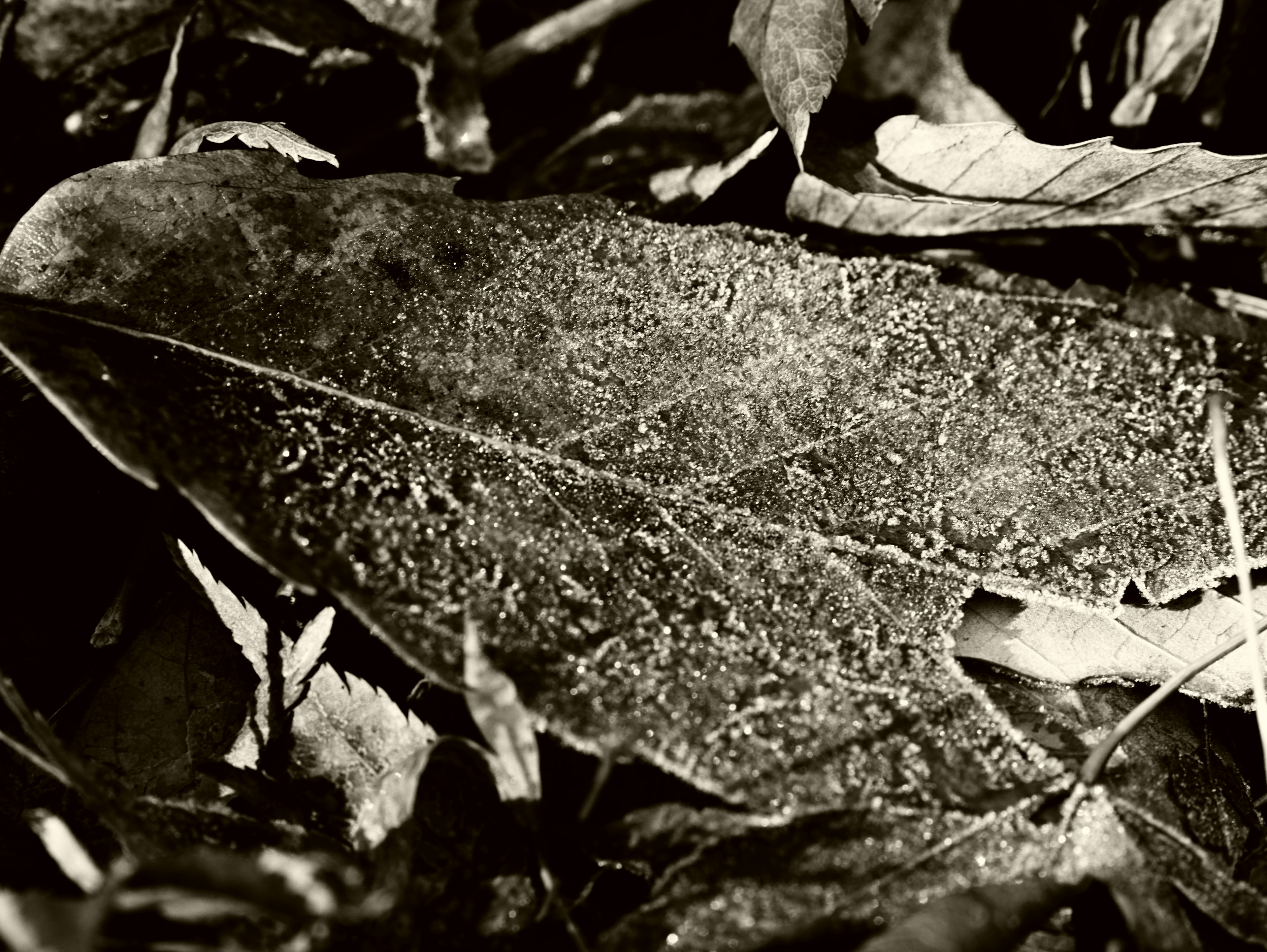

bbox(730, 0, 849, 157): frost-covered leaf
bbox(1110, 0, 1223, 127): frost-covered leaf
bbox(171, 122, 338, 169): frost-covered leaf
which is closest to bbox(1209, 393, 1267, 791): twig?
bbox(730, 0, 849, 157): frost-covered leaf

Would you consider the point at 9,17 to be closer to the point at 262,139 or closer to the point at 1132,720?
the point at 262,139

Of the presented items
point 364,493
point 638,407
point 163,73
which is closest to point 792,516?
point 638,407

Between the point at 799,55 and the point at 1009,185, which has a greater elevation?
the point at 799,55

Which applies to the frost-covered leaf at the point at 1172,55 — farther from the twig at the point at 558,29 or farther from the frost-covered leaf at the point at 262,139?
the frost-covered leaf at the point at 262,139

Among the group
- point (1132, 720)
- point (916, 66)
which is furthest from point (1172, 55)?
point (1132, 720)

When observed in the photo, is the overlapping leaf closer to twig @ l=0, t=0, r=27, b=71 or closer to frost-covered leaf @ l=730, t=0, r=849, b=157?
frost-covered leaf @ l=730, t=0, r=849, b=157

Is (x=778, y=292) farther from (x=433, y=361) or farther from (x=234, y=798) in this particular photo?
(x=234, y=798)
